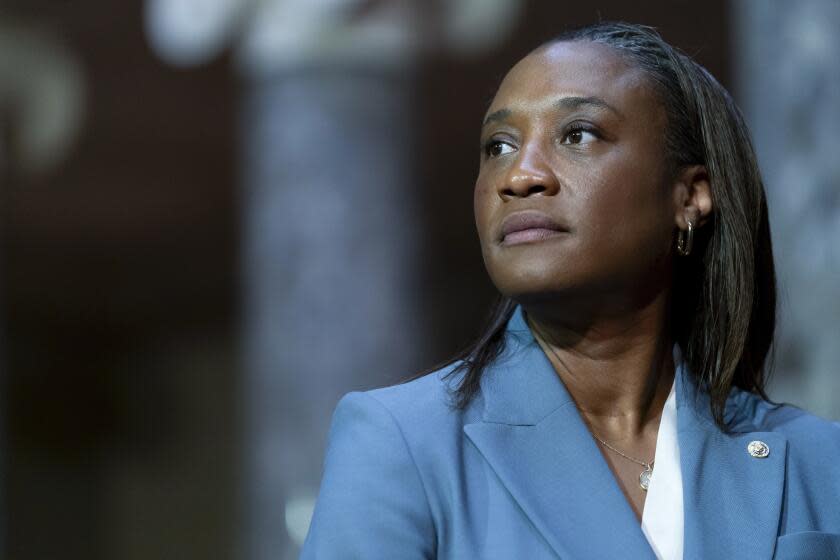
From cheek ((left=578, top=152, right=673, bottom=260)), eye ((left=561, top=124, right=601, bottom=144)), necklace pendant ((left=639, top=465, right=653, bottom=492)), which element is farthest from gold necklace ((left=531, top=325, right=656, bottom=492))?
eye ((left=561, top=124, right=601, bottom=144))

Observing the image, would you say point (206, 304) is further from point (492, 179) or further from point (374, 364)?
point (492, 179)

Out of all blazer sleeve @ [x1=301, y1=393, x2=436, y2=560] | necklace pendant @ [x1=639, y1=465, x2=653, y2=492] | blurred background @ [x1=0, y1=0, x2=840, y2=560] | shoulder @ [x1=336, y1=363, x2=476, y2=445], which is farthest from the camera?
blurred background @ [x1=0, y1=0, x2=840, y2=560]

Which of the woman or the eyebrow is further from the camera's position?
the eyebrow

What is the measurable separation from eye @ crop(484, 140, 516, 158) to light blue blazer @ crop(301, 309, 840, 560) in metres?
0.25

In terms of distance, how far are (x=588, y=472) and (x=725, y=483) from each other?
0.21m

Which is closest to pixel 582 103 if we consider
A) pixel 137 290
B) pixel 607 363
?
pixel 607 363

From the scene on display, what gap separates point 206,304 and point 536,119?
128 inches

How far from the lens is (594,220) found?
1.65m

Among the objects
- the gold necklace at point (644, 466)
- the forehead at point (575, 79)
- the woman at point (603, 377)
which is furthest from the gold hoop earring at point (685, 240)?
the gold necklace at point (644, 466)

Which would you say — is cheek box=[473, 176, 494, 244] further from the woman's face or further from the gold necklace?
the gold necklace

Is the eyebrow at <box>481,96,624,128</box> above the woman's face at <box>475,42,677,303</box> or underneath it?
above

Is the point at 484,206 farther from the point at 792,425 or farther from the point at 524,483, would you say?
the point at 792,425

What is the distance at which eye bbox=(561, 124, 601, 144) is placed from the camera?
169 centimetres

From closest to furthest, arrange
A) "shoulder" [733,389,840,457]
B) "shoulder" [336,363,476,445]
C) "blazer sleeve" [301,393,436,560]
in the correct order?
"blazer sleeve" [301,393,436,560] < "shoulder" [336,363,476,445] < "shoulder" [733,389,840,457]
